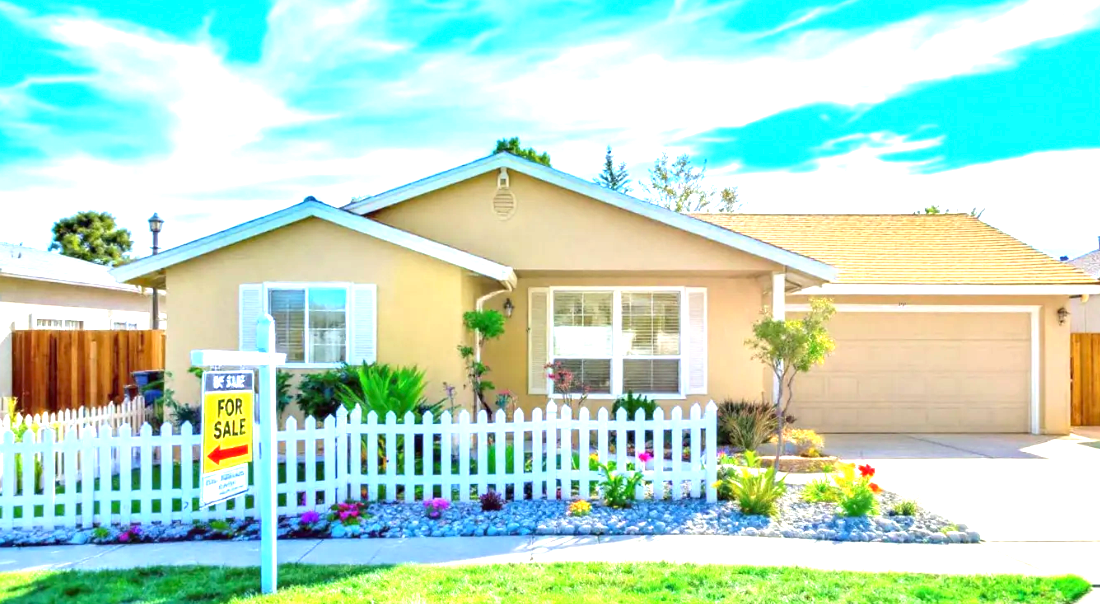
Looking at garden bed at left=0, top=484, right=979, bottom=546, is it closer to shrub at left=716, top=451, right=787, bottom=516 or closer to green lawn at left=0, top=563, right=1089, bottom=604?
shrub at left=716, top=451, right=787, bottom=516

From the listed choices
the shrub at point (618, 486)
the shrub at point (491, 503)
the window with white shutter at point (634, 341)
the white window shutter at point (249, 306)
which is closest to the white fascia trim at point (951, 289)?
the window with white shutter at point (634, 341)

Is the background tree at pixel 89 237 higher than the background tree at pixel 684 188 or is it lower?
lower

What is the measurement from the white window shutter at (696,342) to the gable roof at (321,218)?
3896 millimetres

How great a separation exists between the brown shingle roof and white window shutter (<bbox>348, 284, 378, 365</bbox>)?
7.37 meters

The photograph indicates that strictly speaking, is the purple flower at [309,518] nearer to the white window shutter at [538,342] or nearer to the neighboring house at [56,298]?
the white window shutter at [538,342]

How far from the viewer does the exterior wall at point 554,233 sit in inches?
442

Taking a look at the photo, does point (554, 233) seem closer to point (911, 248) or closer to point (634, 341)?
point (634, 341)

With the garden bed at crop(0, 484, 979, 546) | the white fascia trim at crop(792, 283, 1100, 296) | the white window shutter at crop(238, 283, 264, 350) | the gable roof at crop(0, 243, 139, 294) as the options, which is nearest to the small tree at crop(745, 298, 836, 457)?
the garden bed at crop(0, 484, 979, 546)

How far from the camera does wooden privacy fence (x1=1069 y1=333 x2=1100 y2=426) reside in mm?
14906

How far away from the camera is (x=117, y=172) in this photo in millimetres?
15547

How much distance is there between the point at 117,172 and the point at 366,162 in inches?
211

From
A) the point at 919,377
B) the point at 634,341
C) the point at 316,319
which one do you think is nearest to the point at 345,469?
the point at 316,319

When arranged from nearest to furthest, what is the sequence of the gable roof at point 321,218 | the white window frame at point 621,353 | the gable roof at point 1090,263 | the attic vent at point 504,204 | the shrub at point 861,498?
the shrub at point 861,498, the gable roof at point 321,218, the attic vent at point 504,204, the white window frame at point 621,353, the gable roof at point 1090,263

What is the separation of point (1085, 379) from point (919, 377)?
473 cm
